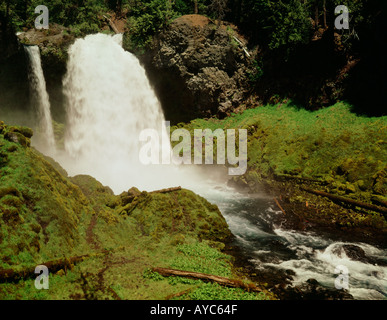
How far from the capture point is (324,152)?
17797mm

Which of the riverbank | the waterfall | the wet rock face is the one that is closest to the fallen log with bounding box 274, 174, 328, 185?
the riverbank

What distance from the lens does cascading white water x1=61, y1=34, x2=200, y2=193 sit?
22.7 meters

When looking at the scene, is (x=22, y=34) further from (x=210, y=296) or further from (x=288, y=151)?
(x=210, y=296)

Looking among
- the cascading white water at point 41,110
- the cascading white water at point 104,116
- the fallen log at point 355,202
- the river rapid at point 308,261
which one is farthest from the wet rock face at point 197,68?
the river rapid at point 308,261

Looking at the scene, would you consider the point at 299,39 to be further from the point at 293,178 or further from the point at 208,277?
the point at 208,277

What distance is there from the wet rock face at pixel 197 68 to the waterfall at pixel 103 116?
3.40 meters

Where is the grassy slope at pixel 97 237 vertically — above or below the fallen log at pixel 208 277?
above

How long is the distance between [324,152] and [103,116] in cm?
1933

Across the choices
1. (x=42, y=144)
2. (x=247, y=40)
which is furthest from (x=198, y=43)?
(x=42, y=144)

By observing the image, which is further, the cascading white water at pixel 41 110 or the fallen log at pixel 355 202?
the cascading white water at pixel 41 110

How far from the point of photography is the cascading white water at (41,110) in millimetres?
22109

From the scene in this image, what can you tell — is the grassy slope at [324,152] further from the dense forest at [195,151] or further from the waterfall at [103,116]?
the waterfall at [103,116]
